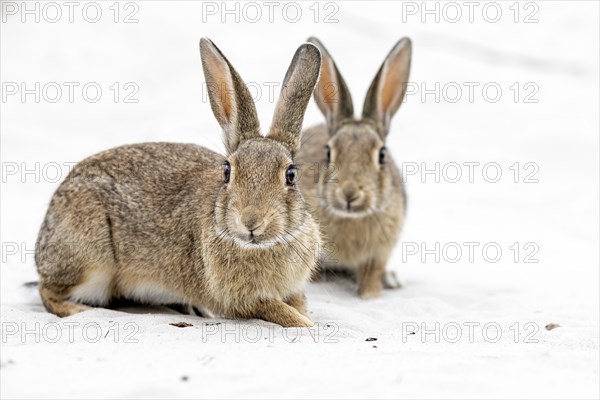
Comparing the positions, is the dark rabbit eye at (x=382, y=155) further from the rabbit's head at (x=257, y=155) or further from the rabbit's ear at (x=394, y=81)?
the rabbit's head at (x=257, y=155)

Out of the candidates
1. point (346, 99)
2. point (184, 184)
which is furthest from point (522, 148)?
point (184, 184)

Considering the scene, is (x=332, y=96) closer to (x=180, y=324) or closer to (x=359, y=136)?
(x=359, y=136)

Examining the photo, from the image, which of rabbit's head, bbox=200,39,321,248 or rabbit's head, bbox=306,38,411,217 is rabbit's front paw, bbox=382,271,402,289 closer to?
rabbit's head, bbox=306,38,411,217

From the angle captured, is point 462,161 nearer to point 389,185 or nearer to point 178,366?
point 389,185

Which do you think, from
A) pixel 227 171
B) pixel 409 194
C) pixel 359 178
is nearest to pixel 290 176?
pixel 227 171

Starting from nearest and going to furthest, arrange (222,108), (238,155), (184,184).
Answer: (238,155) → (222,108) → (184,184)

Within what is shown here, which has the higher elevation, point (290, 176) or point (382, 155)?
point (290, 176)
